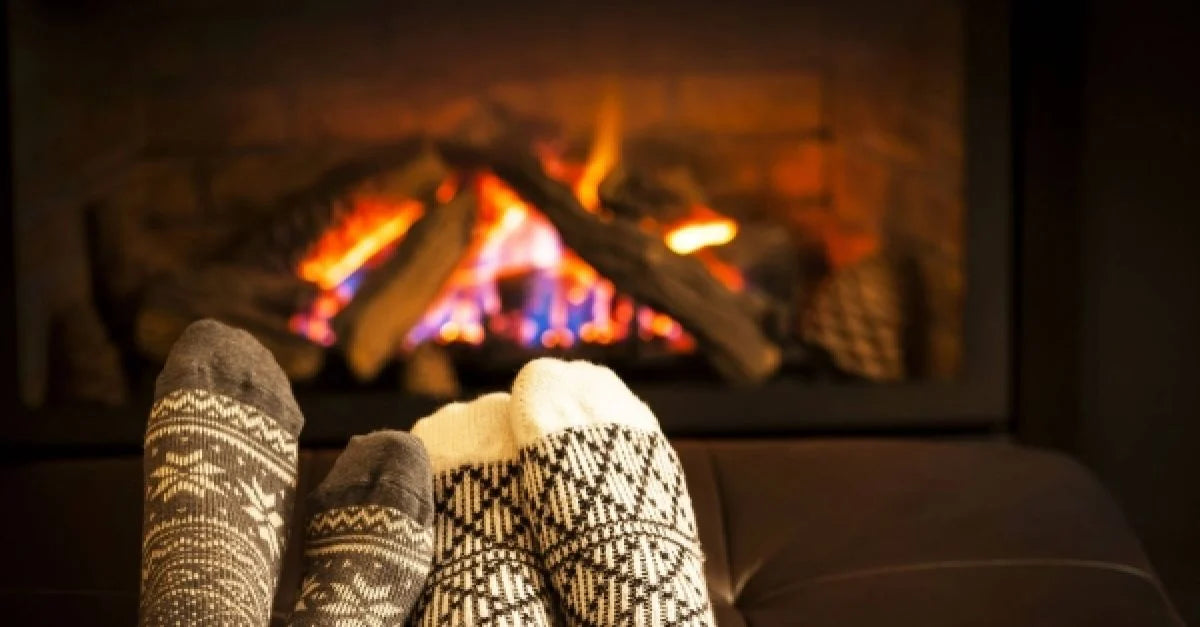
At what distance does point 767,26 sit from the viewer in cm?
162

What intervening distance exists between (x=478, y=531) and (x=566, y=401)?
0.41ft

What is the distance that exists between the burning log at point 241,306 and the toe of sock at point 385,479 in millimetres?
499

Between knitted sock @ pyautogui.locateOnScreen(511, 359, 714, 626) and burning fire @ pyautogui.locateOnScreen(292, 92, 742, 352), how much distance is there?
0.45 meters

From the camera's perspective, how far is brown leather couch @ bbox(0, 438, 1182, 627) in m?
1.08

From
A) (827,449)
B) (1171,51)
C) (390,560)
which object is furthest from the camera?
(1171,51)

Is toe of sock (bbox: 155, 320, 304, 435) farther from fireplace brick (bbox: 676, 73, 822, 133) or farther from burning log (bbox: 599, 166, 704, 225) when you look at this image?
fireplace brick (bbox: 676, 73, 822, 133)

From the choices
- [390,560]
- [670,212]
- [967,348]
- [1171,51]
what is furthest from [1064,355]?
[390,560]

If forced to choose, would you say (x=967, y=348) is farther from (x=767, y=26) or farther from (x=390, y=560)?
(x=390, y=560)

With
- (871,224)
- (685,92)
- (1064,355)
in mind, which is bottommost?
(1064,355)

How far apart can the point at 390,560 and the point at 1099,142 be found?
99 cm

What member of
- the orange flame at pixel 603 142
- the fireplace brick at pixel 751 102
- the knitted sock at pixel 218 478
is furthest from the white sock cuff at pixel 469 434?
the fireplace brick at pixel 751 102

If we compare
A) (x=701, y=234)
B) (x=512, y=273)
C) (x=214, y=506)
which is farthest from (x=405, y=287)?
(x=214, y=506)

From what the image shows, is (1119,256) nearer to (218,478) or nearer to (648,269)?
(648,269)

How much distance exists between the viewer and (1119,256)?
1582mm
